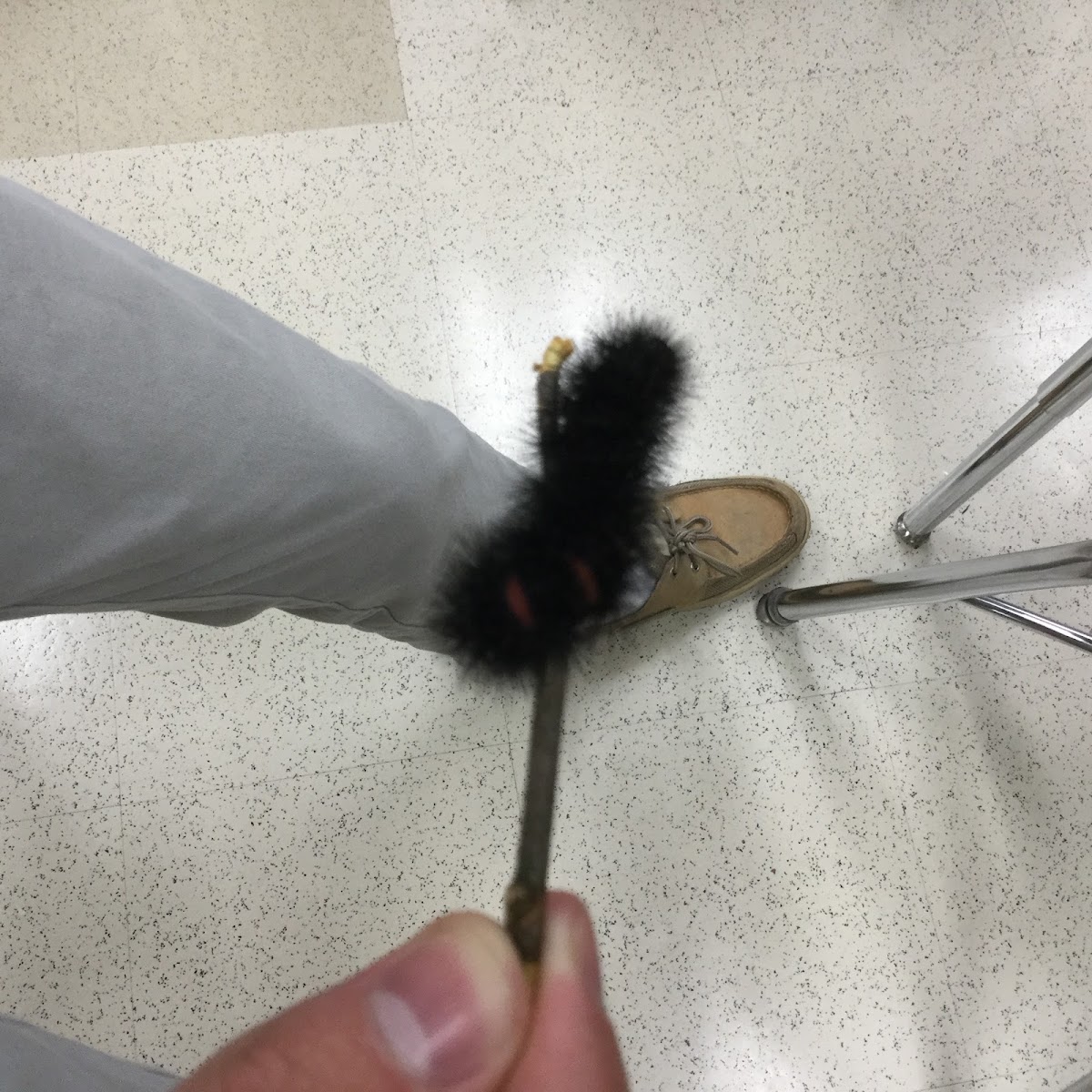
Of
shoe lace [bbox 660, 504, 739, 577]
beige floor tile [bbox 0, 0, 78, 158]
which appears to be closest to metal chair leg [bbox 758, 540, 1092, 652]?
shoe lace [bbox 660, 504, 739, 577]

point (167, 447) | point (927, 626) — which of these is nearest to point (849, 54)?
point (927, 626)

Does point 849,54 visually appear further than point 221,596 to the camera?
Yes

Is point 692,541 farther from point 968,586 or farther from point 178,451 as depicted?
point 178,451

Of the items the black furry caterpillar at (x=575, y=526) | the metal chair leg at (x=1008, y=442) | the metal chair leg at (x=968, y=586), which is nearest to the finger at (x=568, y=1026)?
the black furry caterpillar at (x=575, y=526)

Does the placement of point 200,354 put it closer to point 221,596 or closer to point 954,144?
point 221,596

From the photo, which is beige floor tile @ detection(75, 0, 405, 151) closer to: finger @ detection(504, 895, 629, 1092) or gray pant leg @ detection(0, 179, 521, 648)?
gray pant leg @ detection(0, 179, 521, 648)

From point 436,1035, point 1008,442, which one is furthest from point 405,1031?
point 1008,442
